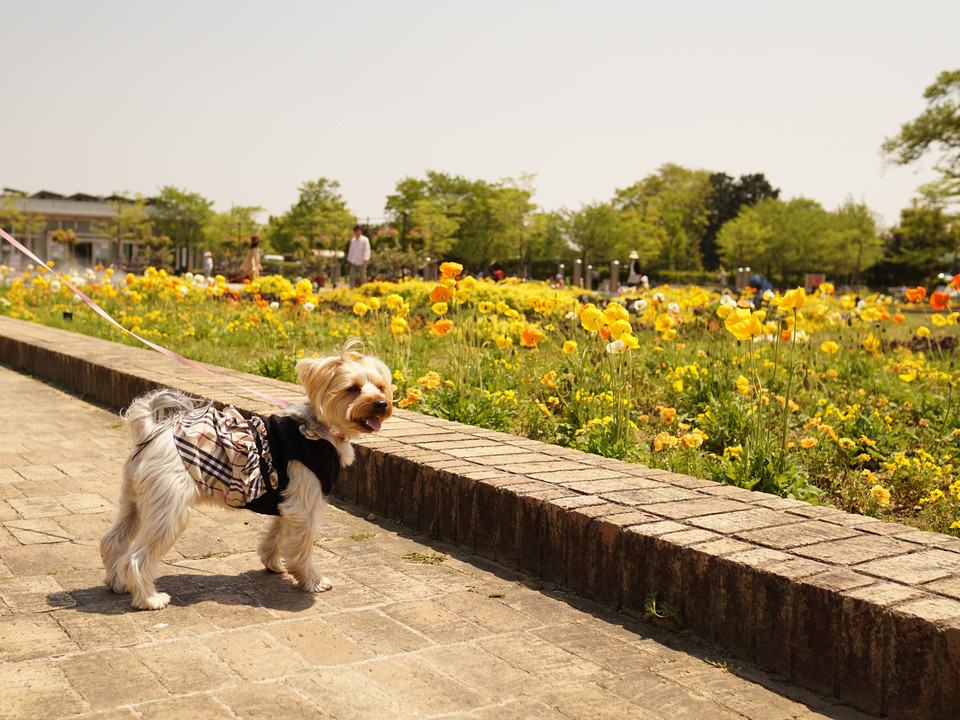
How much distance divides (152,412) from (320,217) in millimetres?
48949

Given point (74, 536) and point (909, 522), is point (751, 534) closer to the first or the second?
point (909, 522)

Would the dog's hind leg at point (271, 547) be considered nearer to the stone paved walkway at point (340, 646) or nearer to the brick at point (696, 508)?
the stone paved walkway at point (340, 646)

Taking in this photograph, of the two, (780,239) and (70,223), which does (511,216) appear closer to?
(780,239)

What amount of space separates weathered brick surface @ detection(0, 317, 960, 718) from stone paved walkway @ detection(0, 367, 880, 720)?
1 centimetres

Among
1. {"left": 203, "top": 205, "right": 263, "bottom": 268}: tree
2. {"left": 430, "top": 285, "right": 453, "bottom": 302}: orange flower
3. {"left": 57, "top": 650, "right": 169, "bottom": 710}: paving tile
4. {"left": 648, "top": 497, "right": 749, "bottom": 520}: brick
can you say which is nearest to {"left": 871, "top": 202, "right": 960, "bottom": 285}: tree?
{"left": 203, "top": 205, "right": 263, "bottom": 268}: tree

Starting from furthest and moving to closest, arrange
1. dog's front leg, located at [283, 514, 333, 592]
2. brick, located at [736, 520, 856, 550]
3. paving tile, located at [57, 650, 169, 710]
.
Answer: dog's front leg, located at [283, 514, 333, 592]
brick, located at [736, 520, 856, 550]
paving tile, located at [57, 650, 169, 710]

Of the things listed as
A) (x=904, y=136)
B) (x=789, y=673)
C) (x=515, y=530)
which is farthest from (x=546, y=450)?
(x=904, y=136)

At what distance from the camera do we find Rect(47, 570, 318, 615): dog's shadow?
333 centimetres

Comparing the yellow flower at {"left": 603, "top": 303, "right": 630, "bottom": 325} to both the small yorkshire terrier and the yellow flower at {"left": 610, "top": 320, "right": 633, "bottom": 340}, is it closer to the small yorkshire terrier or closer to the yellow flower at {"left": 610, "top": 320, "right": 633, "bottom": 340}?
the yellow flower at {"left": 610, "top": 320, "right": 633, "bottom": 340}

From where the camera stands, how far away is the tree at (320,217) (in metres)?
51.1

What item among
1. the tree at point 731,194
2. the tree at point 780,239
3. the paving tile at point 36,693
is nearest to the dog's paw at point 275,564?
the paving tile at point 36,693

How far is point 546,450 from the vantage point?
4820mm

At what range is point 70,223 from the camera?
78.8 meters

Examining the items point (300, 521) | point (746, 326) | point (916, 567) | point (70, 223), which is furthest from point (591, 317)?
point (70, 223)
